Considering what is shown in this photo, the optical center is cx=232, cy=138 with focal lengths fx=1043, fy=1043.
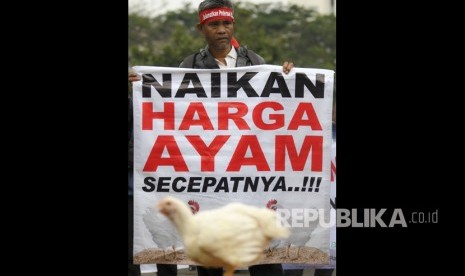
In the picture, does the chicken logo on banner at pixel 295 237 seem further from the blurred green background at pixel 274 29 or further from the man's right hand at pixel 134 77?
the blurred green background at pixel 274 29

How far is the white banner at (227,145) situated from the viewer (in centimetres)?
801

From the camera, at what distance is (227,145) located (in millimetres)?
8000

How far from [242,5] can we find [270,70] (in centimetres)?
2874

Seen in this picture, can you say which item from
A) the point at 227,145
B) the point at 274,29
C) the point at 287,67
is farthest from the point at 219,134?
the point at 274,29

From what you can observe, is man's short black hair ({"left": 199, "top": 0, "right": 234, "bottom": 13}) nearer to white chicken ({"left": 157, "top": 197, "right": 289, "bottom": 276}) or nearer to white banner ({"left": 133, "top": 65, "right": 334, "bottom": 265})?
white banner ({"left": 133, "top": 65, "right": 334, "bottom": 265})

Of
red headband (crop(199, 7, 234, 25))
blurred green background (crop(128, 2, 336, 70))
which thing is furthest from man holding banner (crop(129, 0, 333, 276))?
blurred green background (crop(128, 2, 336, 70))

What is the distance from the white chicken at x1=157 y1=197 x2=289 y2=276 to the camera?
6211 mm

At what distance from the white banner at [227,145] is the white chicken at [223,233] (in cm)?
164

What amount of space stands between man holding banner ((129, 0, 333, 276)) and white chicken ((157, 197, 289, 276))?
1641 mm

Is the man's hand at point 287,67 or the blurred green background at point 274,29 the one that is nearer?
the man's hand at point 287,67

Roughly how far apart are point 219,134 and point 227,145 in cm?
10

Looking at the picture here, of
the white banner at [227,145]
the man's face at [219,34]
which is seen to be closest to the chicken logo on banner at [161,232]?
the white banner at [227,145]
